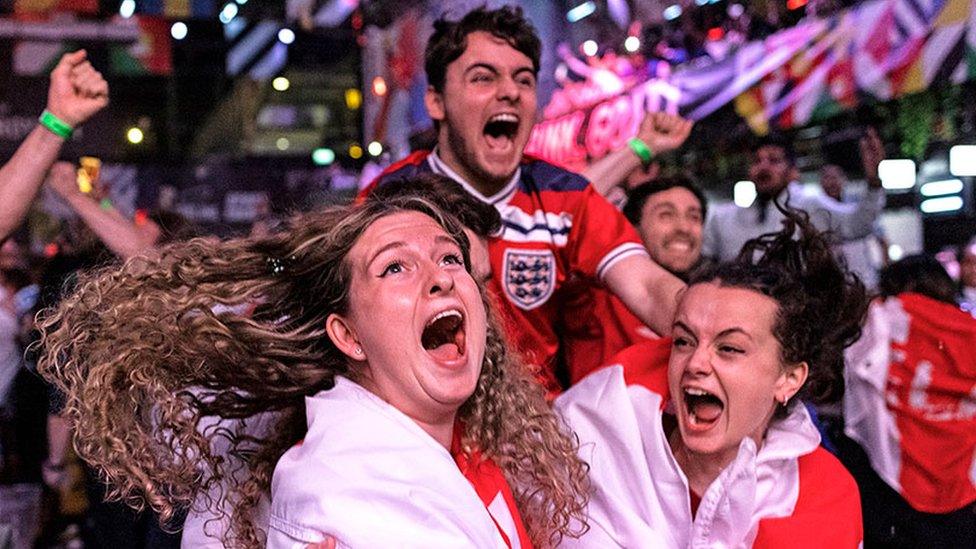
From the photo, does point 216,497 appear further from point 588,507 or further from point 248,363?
point 588,507

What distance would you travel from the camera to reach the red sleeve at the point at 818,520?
2893mm

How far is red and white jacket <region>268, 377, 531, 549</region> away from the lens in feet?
7.29

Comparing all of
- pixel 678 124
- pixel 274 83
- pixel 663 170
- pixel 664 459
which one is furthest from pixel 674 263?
pixel 274 83

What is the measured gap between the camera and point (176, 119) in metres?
16.4

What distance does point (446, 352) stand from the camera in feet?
8.21

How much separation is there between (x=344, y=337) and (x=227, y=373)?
0.27 meters

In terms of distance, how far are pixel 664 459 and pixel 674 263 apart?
5.49 feet

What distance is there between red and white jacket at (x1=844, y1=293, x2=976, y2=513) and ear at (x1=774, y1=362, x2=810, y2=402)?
65.6 inches

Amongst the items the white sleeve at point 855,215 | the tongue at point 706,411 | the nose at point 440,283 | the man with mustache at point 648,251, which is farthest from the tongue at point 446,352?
the white sleeve at point 855,215

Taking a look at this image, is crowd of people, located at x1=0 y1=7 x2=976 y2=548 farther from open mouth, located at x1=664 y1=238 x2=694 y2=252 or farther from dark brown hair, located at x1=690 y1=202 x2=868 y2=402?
open mouth, located at x1=664 y1=238 x2=694 y2=252

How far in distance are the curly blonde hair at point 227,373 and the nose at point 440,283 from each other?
0.21 metres

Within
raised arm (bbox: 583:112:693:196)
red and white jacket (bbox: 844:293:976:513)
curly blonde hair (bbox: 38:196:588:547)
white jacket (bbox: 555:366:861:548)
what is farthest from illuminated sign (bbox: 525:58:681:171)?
curly blonde hair (bbox: 38:196:588:547)

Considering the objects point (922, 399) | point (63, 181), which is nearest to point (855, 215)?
point (922, 399)

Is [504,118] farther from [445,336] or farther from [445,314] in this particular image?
[445,314]
